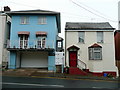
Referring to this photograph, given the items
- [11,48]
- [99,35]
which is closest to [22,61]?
Result: [11,48]

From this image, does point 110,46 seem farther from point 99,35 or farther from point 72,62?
point 72,62

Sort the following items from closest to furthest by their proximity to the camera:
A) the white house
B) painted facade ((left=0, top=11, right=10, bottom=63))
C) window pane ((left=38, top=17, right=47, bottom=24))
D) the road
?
the road < the white house < window pane ((left=38, top=17, right=47, bottom=24)) < painted facade ((left=0, top=11, right=10, bottom=63))

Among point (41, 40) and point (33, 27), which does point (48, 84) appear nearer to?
point (41, 40)

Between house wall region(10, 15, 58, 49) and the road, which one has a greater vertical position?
house wall region(10, 15, 58, 49)

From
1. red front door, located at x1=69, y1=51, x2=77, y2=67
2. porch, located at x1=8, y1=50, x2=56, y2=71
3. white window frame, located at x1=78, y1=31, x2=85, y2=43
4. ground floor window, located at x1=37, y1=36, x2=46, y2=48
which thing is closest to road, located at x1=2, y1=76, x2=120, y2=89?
ground floor window, located at x1=37, y1=36, x2=46, y2=48

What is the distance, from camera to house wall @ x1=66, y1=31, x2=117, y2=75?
19984 millimetres

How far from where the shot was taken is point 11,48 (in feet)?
62.2

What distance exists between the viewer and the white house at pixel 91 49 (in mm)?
20031

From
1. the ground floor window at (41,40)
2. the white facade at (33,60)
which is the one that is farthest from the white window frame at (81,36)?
the white facade at (33,60)

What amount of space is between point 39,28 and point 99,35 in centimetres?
873

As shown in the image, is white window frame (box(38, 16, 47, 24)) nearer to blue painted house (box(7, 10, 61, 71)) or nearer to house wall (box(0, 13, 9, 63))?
blue painted house (box(7, 10, 61, 71))

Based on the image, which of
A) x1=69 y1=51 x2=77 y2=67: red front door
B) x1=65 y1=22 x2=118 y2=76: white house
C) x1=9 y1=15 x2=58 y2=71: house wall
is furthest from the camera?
x1=69 y1=51 x2=77 y2=67: red front door

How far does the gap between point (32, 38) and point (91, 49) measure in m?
8.39

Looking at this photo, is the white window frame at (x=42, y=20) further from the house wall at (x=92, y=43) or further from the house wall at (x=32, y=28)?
the house wall at (x=92, y=43)
